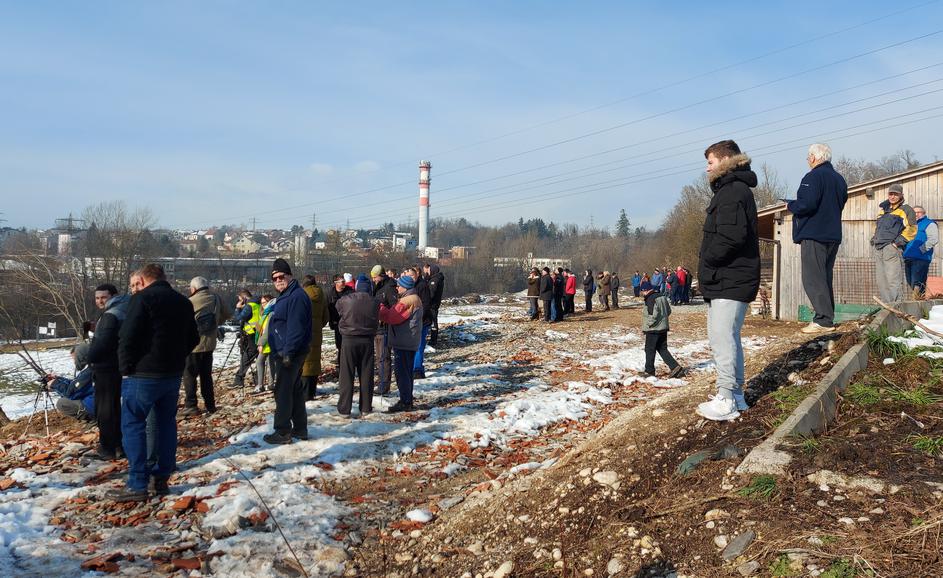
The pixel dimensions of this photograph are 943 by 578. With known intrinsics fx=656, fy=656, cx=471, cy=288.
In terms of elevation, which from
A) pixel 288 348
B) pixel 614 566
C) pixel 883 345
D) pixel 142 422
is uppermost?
pixel 883 345

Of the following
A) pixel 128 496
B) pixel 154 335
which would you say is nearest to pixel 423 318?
pixel 154 335

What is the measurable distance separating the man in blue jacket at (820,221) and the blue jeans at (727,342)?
189 cm

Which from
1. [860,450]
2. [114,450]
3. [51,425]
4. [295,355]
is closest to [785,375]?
[860,450]

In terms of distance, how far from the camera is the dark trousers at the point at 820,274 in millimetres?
6668

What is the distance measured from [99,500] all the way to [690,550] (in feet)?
16.8

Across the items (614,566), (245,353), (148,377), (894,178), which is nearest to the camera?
(614,566)

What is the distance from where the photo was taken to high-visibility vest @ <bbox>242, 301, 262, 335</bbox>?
37.0 ft

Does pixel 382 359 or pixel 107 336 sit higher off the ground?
pixel 107 336

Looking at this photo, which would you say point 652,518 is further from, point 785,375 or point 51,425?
point 51,425

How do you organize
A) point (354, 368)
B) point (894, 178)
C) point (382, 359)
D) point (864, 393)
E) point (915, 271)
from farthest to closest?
point (894, 178) < point (382, 359) < point (915, 271) < point (354, 368) < point (864, 393)

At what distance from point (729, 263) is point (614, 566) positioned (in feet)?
8.99

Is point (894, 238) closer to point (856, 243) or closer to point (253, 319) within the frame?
point (253, 319)

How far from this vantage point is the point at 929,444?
3.98 metres

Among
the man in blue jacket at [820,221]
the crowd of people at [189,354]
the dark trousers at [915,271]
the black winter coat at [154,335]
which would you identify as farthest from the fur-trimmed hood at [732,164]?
the dark trousers at [915,271]
